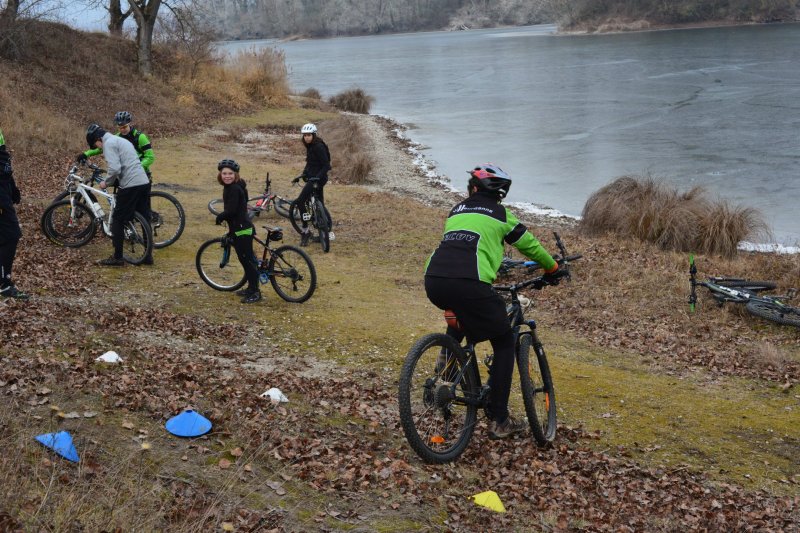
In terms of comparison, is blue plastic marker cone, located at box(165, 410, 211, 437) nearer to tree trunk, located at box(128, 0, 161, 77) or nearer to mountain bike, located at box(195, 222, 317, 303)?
mountain bike, located at box(195, 222, 317, 303)

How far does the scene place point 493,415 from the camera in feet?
20.8

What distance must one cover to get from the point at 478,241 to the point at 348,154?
22.5m

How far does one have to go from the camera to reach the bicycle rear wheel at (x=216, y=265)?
11.0 meters

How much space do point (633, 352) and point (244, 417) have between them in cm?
577

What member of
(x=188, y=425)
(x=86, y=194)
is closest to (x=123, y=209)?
(x=86, y=194)

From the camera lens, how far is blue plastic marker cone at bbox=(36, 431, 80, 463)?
5211 mm

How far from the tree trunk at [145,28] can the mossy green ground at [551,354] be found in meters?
22.7

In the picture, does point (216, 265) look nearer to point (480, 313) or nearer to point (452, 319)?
point (452, 319)

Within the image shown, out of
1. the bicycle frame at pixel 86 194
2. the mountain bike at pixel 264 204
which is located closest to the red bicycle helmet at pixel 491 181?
the bicycle frame at pixel 86 194

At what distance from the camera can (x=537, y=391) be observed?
6582mm

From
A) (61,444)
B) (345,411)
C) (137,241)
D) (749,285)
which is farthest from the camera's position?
(749,285)

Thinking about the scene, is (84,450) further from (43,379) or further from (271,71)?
(271,71)

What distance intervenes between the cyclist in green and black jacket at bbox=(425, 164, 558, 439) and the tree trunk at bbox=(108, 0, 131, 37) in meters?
39.2

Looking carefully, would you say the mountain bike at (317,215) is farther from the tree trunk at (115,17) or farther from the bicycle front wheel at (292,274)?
the tree trunk at (115,17)
